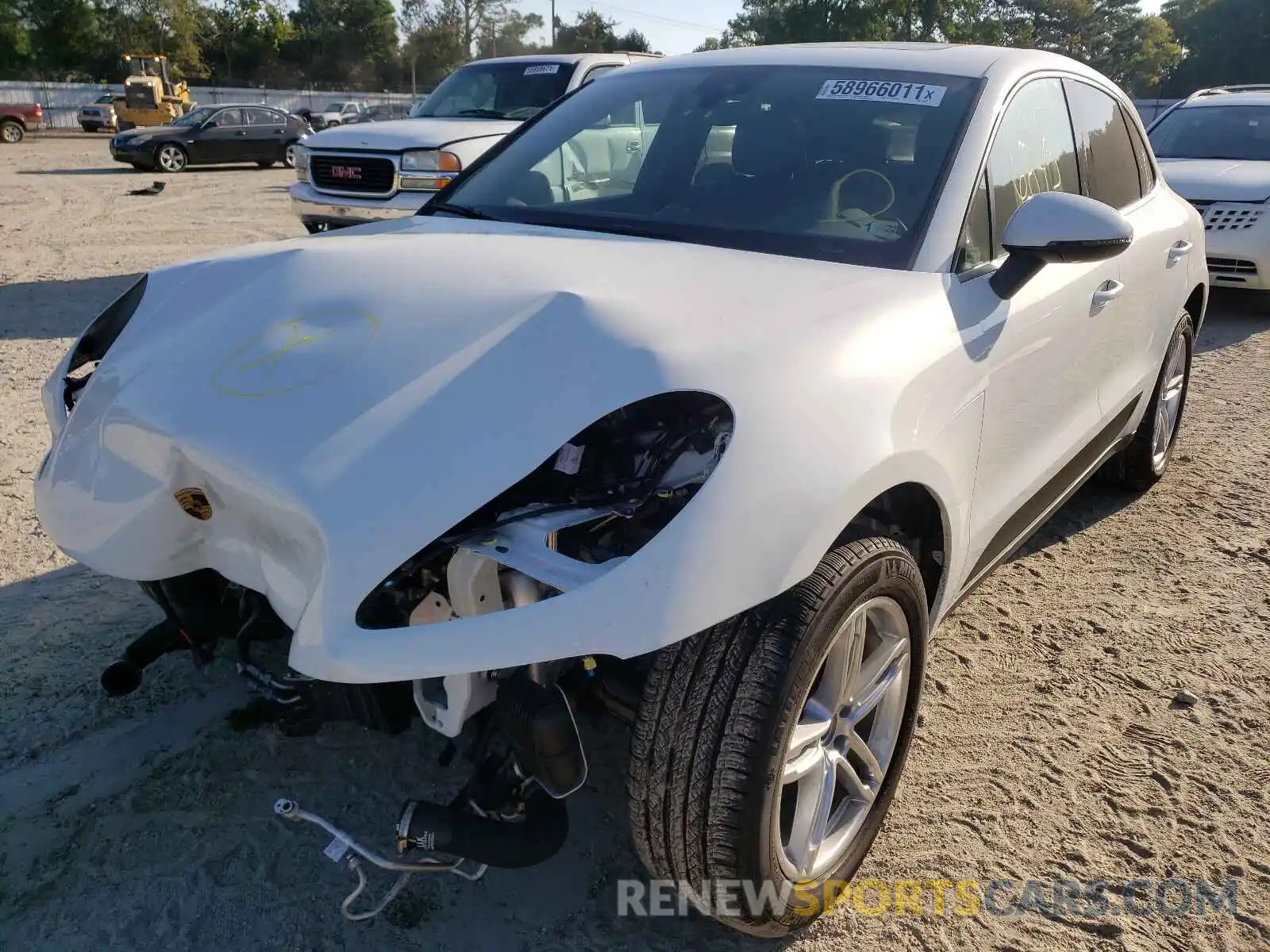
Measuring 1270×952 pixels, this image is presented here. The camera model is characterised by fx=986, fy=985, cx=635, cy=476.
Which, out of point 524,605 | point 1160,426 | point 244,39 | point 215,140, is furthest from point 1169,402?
point 244,39

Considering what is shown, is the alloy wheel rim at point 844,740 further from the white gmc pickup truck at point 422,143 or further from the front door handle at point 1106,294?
the white gmc pickup truck at point 422,143

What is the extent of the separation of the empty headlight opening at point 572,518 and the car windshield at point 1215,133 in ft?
30.4

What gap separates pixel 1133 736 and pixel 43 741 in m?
3.03

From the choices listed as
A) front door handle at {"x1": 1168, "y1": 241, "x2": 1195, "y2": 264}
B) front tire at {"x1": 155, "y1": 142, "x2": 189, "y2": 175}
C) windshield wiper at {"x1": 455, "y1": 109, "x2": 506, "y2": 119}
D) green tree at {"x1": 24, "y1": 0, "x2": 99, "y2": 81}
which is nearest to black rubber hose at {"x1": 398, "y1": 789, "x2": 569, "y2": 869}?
front door handle at {"x1": 1168, "y1": 241, "x2": 1195, "y2": 264}

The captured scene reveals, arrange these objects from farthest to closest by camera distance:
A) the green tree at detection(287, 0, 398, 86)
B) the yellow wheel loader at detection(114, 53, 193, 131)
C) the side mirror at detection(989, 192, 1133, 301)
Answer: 1. the green tree at detection(287, 0, 398, 86)
2. the yellow wheel loader at detection(114, 53, 193, 131)
3. the side mirror at detection(989, 192, 1133, 301)

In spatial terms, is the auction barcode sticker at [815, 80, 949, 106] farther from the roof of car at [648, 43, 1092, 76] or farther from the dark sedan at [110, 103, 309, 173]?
the dark sedan at [110, 103, 309, 173]

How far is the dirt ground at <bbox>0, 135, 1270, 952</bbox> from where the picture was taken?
215cm

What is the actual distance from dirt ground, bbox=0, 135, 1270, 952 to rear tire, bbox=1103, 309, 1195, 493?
0.39 meters

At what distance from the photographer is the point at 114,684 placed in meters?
2.38

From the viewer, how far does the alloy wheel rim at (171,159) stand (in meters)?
20.0

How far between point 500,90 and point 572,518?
826cm

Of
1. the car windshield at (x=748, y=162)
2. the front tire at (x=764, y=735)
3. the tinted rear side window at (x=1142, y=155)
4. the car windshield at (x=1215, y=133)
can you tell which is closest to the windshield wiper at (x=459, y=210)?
the car windshield at (x=748, y=162)

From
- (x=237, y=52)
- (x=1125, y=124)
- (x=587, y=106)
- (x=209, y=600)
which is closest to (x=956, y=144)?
(x=587, y=106)

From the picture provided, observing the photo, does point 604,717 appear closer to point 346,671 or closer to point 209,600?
point 346,671
